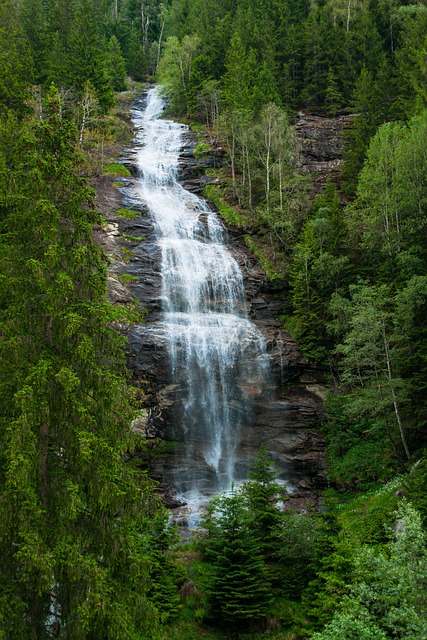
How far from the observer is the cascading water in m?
26.5

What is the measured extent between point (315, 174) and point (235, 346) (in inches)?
945

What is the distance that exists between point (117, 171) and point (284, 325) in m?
21.6

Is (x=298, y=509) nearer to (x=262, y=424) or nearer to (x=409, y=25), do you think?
(x=262, y=424)

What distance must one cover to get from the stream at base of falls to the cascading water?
0.05 meters

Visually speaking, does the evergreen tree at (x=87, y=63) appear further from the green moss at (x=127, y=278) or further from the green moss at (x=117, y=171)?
the green moss at (x=127, y=278)

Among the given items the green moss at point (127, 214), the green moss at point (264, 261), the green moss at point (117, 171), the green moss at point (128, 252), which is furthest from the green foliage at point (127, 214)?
the green moss at point (264, 261)

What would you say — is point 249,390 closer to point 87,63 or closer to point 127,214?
point 127,214

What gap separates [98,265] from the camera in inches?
447

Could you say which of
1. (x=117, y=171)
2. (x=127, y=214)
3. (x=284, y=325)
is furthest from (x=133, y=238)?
(x=284, y=325)

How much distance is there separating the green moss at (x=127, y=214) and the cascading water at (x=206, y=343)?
151cm

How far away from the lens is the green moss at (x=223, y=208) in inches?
1599

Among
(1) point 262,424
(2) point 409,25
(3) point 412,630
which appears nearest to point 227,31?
(2) point 409,25

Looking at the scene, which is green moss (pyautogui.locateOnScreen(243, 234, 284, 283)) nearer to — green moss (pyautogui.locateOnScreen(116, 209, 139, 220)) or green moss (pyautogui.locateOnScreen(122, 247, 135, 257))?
→ green moss (pyautogui.locateOnScreen(116, 209, 139, 220))

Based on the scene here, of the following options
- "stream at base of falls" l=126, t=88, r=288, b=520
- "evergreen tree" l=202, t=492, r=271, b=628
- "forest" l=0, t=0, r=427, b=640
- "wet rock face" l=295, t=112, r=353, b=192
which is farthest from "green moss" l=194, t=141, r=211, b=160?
"evergreen tree" l=202, t=492, r=271, b=628
